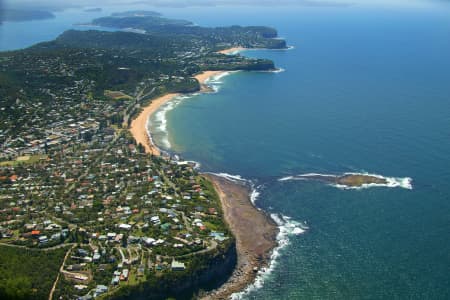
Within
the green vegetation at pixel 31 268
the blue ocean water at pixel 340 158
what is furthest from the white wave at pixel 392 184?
the green vegetation at pixel 31 268

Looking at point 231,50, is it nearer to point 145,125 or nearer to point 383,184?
point 145,125

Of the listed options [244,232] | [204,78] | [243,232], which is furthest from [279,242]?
[204,78]

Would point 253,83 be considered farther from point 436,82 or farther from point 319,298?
point 319,298

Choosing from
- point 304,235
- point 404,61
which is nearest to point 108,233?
point 304,235

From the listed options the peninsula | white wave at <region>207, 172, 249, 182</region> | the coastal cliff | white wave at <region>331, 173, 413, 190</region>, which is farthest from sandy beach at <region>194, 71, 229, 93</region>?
the coastal cliff

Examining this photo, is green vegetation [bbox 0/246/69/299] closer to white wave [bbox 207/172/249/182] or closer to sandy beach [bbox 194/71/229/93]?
white wave [bbox 207/172/249/182]
